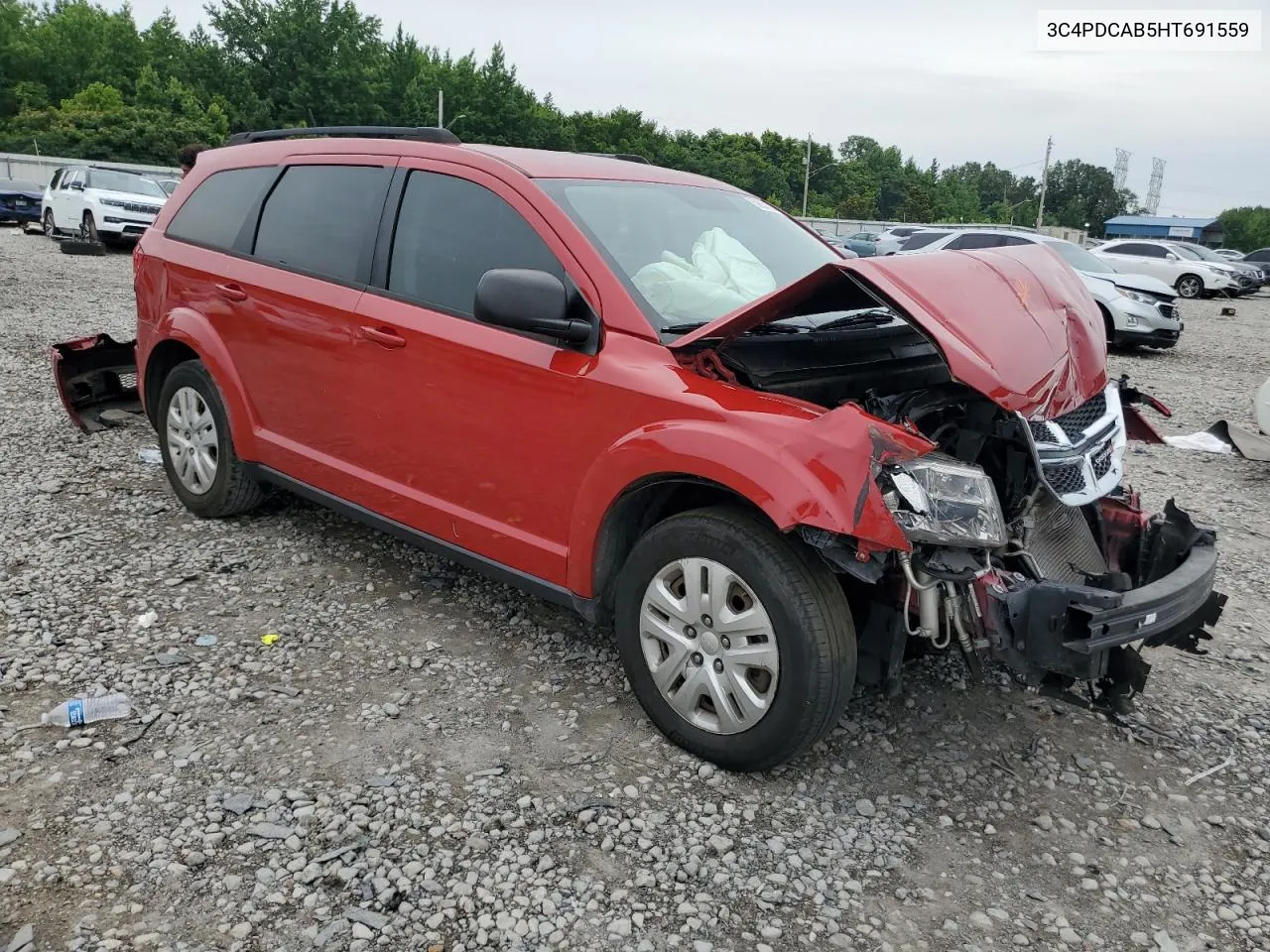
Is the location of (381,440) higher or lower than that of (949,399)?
lower

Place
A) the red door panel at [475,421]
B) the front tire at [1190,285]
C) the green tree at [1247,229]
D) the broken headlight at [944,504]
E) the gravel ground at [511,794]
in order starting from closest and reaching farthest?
the gravel ground at [511,794]
the broken headlight at [944,504]
the red door panel at [475,421]
the front tire at [1190,285]
the green tree at [1247,229]

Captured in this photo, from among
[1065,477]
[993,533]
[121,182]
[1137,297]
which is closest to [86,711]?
[993,533]

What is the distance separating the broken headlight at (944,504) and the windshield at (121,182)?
834 inches

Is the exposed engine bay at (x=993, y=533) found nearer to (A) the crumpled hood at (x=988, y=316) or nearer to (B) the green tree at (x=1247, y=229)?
(A) the crumpled hood at (x=988, y=316)

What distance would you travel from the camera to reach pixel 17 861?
2.51 metres

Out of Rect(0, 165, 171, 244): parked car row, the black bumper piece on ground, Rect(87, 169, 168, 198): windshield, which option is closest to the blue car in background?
Rect(0, 165, 171, 244): parked car row

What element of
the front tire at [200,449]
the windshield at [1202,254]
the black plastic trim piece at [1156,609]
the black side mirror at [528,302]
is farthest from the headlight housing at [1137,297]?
the windshield at [1202,254]

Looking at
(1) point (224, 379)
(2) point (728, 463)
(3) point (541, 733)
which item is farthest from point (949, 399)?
(1) point (224, 379)

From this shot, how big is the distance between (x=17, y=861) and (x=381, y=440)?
72.3 inches

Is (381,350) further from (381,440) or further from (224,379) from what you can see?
(224,379)

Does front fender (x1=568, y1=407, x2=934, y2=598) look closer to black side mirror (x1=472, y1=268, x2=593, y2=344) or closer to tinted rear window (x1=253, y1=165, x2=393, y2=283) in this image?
black side mirror (x1=472, y1=268, x2=593, y2=344)

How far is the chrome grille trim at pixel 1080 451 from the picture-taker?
2.98 metres

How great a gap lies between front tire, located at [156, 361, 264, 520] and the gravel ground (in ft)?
1.34

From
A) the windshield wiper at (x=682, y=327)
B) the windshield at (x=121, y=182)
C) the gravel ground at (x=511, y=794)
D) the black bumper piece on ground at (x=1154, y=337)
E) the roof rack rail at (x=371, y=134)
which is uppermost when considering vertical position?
the windshield at (x=121, y=182)
